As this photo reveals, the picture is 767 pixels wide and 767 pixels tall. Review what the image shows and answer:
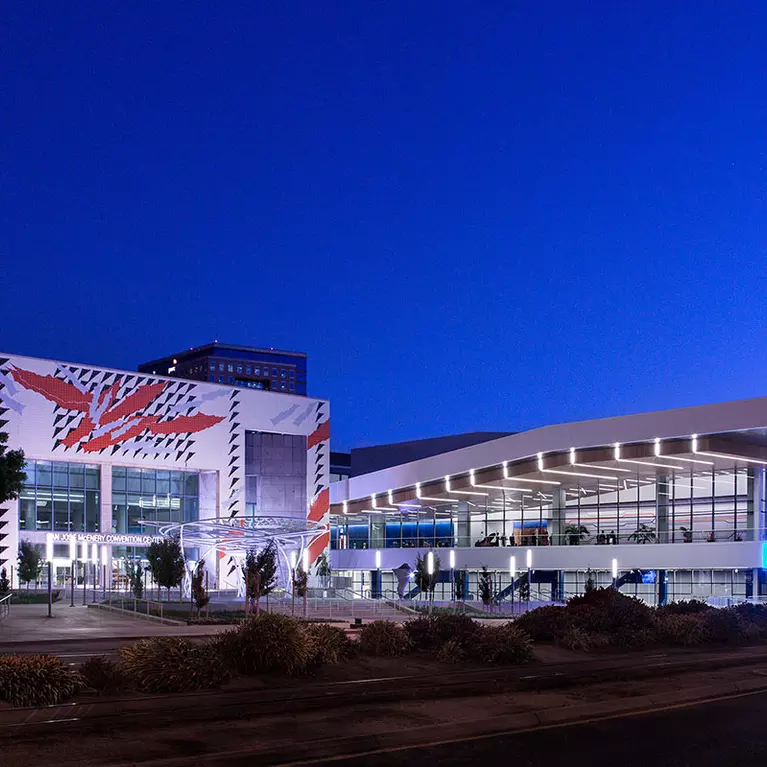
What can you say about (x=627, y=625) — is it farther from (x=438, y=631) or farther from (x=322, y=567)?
(x=322, y=567)

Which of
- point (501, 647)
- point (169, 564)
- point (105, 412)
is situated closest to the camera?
point (501, 647)

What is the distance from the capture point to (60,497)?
246ft

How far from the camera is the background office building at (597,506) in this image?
51.5 metres

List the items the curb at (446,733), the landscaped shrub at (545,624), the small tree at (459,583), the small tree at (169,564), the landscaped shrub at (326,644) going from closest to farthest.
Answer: the curb at (446,733)
the landscaped shrub at (326,644)
the landscaped shrub at (545,624)
the small tree at (169,564)
the small tree at (459,583)

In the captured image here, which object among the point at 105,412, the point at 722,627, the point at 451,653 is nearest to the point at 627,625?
the point at 722,627

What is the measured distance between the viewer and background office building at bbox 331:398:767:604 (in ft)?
169

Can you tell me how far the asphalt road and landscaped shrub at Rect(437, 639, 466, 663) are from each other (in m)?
5.31

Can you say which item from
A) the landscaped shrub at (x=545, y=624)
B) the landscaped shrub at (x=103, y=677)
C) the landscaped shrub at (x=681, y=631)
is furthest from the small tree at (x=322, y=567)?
the landscaped shrub at (x=103, y=677)

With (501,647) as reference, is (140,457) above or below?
above

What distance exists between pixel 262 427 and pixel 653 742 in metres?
74.5

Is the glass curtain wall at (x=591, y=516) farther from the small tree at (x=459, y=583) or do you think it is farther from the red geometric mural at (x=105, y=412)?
the red geometric mural at (x=105, y=412)

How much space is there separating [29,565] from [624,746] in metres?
60.2

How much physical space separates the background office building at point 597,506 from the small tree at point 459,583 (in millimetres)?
518

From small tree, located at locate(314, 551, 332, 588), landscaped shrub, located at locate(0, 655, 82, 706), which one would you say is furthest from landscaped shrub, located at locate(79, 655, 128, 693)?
small tree, located at locate(314, 551, 332, 588)
